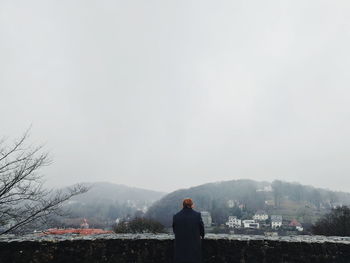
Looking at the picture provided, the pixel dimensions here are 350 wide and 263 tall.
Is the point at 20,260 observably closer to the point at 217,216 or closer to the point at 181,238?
the point at 181,238

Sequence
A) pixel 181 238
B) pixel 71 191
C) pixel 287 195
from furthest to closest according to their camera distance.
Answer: pixel 287 195 → pixel 71 191 → pixel 181 238

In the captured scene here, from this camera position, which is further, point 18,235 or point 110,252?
point 18,235

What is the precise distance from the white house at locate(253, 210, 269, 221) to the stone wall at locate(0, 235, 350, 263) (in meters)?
94.2

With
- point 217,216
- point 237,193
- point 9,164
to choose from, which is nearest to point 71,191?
point 9,164

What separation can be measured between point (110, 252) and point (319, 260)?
429 cm

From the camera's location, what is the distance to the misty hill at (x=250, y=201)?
9856 cm

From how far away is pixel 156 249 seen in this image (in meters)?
6.29

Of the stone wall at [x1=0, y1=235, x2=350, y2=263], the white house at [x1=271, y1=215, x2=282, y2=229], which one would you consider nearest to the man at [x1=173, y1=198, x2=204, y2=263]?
the stone wall at [x1=0, y1=235, x2=350, y2=263]

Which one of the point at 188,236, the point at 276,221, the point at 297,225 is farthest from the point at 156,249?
the point at 276,221

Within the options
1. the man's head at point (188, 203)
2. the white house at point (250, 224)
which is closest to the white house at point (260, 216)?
the white house at point (250, 224)

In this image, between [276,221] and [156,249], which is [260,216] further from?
[156,249]

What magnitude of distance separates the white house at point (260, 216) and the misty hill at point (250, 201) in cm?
284

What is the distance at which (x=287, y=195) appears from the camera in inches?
4975

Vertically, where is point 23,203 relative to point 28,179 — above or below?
below
